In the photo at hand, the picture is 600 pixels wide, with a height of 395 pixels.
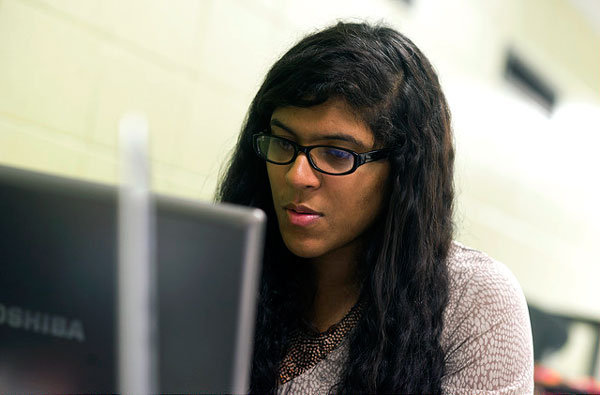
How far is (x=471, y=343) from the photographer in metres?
1.15

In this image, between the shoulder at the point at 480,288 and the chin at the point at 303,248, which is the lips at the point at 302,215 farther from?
the shoulder at the point at 480,288

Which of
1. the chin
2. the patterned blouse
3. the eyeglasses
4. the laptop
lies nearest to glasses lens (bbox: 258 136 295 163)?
the eyeglasses

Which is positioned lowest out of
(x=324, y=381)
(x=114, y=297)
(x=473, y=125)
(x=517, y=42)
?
(x=324, y=381)

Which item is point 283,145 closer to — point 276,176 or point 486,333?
point 276,176

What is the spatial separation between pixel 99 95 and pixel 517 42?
3191 millimetres

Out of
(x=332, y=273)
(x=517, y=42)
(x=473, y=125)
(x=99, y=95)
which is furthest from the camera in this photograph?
(x=517, y=42)

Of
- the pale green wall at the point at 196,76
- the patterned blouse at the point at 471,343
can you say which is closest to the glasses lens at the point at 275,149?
the patterned blouse at the point at 471,343

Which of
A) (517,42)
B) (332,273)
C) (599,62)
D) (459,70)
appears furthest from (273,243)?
(599,62)

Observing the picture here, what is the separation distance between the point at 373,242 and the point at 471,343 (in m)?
0.24

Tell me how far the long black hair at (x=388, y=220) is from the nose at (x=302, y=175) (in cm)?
10

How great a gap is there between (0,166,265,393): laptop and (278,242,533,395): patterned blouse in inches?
21.8

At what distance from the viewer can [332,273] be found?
1321 mm

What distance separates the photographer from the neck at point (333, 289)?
1280mm

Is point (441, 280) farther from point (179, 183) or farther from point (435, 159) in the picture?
point (179, 183)
